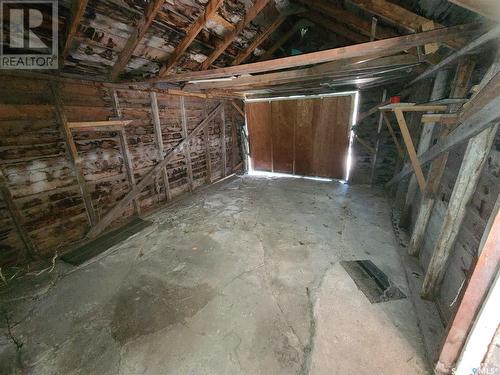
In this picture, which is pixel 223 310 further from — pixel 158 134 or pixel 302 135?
pixel 302 135

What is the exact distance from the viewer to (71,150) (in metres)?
3.06

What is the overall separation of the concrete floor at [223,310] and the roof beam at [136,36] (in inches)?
106

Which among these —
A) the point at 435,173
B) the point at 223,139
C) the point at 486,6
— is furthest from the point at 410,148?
the point at 223,139

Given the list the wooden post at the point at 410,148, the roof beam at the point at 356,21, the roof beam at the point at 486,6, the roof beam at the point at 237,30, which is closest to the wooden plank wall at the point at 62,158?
the roof beam at the point at 237,30

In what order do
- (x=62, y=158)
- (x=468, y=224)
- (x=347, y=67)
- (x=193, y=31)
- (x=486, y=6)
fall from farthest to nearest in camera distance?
(x=62, y=158)
(x=347, y=67)
(x=193, y=31)
(x=468, y=224)
(x=486, y=6)

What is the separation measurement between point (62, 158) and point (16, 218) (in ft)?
3.09

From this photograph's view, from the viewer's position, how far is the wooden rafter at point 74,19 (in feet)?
6.58

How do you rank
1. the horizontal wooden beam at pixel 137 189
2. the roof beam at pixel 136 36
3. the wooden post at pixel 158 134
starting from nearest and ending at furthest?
the roof beam at pixel 136 36 → the horizontal wooden beam at pixel 137 189 → the wooden post at pixel 158 134

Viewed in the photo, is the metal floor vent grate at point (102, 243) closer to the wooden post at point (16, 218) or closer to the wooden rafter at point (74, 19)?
the wooden post at point (16, 218)

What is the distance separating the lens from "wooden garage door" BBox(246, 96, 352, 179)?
557cm

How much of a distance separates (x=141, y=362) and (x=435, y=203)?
340 cm

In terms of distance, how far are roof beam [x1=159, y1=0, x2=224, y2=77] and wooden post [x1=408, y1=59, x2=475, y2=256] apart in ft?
9.09

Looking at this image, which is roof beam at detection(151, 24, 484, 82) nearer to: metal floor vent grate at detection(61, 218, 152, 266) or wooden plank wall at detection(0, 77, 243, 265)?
wooden plank wall at detection(0, 77, 243, 265)

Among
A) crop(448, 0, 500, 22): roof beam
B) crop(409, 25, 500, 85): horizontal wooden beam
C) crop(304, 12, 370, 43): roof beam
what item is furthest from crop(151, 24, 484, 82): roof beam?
crop(304, 12, 370, 43): roof beam
